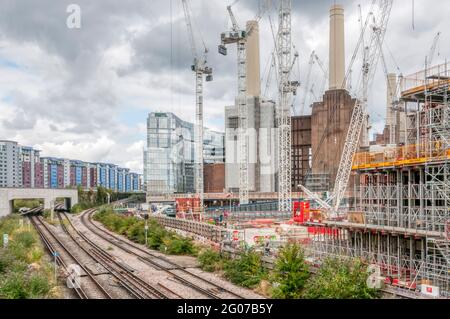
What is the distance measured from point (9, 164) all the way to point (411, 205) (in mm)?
126988

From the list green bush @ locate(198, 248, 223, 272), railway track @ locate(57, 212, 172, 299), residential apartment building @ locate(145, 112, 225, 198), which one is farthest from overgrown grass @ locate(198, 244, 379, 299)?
residential apartment building @ locate(145, 112, 225, 198)

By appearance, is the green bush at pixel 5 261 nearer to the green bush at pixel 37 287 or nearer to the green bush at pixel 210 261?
the green bush at pixel 37 287

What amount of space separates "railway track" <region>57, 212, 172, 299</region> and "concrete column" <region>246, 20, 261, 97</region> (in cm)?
5497

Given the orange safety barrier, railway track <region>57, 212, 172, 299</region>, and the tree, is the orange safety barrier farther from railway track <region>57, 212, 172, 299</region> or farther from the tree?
railway track <region>57, 212, 172, 299</region>

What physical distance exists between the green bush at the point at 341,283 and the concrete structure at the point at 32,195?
4297cm

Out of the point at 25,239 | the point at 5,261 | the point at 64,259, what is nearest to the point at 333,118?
the point at 25,239

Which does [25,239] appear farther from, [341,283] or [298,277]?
[341,283]

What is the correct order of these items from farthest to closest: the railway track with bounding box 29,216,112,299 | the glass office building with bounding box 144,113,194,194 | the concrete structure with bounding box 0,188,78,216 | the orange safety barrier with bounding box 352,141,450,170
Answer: the glass office building with bounding box 144,113,194,194, the concrete structure with bounding box 0,188,78,216, the orange safety barrier with bounding box 352,141,450,170, the railway track with bounding box 29,216,112,299

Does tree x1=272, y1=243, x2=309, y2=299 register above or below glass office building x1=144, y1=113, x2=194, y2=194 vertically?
below

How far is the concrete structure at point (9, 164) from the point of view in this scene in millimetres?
123312

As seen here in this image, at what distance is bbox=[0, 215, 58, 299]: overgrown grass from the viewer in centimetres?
1293

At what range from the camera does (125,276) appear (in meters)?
19.9

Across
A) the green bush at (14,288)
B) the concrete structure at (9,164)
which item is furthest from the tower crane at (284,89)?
the concrete structure at (9,164)
